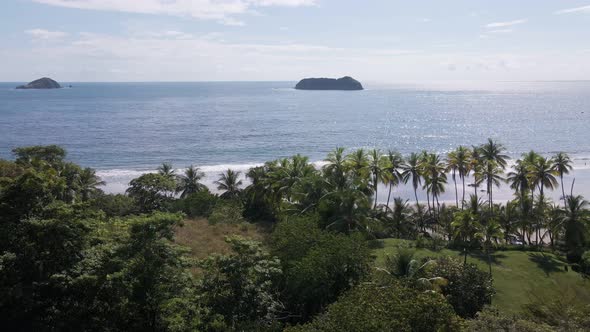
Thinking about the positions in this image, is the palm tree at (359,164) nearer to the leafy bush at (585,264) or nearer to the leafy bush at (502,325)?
the leafy bush at (585,264)

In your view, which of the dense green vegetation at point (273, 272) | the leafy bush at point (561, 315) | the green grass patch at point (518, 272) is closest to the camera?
the leafy bush at point (561, 315)

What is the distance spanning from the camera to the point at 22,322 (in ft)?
70.1

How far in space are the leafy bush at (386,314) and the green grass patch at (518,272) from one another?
14937mm

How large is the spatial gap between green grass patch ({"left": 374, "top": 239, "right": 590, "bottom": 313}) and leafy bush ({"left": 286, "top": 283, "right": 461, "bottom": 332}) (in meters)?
14.9

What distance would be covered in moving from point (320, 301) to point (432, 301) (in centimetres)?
780

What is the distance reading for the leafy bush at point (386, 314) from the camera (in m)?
18.1

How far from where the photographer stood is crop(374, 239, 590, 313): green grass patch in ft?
114

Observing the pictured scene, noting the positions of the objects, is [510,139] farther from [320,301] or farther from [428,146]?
[320,301]

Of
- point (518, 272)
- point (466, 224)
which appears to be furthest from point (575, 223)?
point (466, 224)

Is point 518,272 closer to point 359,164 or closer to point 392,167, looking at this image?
point 392,167

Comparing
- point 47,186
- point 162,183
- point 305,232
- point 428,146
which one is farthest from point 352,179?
point 428,146

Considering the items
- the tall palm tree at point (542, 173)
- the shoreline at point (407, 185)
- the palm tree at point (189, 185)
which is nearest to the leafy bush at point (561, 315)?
the tall palm tree at point (542, 173)

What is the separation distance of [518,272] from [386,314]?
24760 millimetres

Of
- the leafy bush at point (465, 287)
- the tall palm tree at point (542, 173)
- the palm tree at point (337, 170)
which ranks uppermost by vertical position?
the palm tree at point (337, 170)
